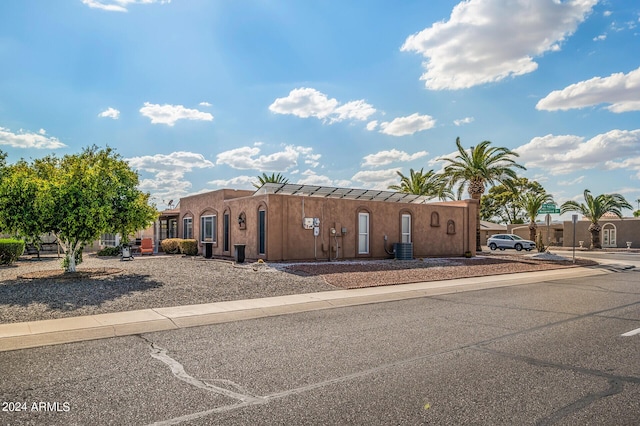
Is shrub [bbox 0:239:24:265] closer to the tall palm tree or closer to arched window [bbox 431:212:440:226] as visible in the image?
arched window [bbox 431:212:440:226]

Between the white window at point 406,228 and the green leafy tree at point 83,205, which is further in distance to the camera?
the white window at point 406,228

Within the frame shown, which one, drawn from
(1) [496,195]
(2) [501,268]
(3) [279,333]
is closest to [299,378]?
(3) [279,333]

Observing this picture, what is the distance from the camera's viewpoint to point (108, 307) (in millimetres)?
10656

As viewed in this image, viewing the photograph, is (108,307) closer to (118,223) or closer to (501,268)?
(118,223)

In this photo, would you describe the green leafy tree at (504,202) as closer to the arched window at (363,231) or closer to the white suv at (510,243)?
the white suv at (510,243)

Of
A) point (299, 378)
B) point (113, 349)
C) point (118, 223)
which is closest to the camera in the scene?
point (299, 378)

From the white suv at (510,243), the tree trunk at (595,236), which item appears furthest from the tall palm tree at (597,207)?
the white suv at (510,243)

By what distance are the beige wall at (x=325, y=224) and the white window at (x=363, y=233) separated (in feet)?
0.73

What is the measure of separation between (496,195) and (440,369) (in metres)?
73.5

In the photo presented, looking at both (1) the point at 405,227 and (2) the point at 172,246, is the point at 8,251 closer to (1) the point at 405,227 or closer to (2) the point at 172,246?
(2) the point at 172,246

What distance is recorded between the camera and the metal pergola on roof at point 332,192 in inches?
916

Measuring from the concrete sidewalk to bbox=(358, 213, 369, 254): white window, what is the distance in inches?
347

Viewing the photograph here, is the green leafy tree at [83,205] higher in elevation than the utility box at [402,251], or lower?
higher

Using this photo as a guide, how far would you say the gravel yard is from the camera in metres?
10.8
